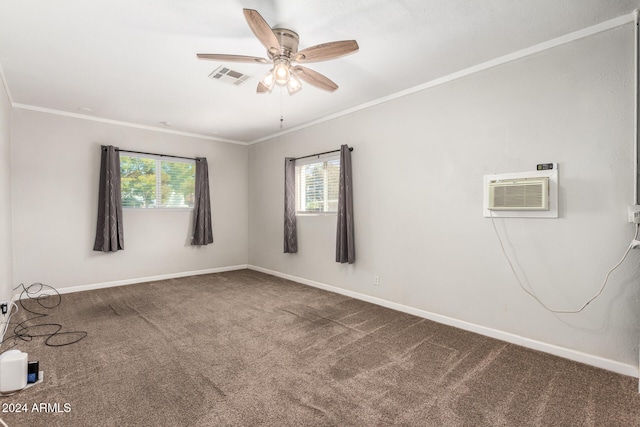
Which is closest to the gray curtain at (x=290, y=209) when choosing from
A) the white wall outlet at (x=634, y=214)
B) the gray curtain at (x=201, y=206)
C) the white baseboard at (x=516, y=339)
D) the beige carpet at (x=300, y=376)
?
the white baseboard at (x=516, y=339)

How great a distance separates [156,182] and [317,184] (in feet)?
9.21

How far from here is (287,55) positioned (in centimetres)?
243

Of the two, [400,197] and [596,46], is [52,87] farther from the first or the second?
[596,46]

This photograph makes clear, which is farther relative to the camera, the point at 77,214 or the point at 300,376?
the point at 77,214

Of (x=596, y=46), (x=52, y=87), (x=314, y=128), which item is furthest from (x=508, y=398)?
(x=52, y=87)

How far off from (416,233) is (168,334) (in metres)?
2.82

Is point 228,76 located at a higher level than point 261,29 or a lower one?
higher

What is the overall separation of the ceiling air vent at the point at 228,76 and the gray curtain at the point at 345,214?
156 centimetres

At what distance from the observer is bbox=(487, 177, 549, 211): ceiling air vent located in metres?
2.64

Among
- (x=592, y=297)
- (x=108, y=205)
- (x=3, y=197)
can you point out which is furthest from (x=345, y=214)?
(x=3, y=197)

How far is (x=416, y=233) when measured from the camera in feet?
11.9

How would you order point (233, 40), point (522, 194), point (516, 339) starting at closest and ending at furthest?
point (233, 40) → point (522, 194) → point (516, 339)

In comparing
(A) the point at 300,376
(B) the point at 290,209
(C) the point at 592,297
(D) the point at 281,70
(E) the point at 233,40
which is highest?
(E) the point at 233,40

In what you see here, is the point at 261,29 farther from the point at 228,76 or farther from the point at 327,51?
the point at 228,76
